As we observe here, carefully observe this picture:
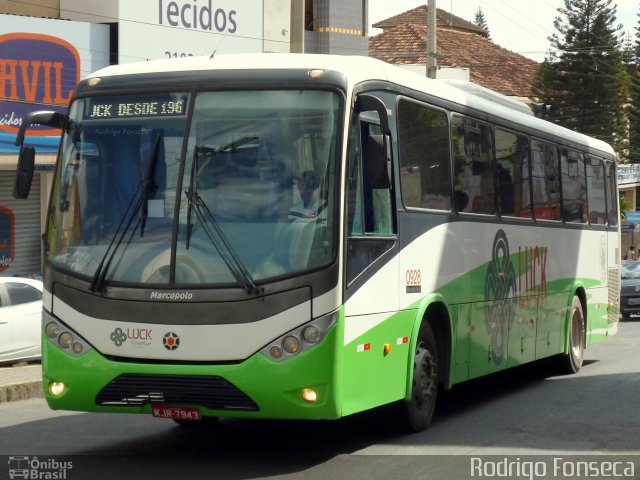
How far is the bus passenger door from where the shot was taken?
9188mm

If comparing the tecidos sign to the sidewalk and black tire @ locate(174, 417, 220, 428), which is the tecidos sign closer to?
the sidewalk

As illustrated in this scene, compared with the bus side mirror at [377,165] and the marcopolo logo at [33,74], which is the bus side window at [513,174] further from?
the marcopolo logo at [33,74]

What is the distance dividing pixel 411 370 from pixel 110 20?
17828 millimetres

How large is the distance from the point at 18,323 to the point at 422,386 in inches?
343

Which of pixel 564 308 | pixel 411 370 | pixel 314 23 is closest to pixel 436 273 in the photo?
pixel 411 370

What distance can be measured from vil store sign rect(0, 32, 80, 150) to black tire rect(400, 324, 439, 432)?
15393mm

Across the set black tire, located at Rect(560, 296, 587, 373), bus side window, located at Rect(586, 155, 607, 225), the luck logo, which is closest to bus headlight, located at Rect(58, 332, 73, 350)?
the luck logo

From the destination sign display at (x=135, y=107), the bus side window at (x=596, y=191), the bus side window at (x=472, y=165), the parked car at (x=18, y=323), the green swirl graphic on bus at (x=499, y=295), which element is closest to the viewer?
the destination sign display at (x=135, y=107)

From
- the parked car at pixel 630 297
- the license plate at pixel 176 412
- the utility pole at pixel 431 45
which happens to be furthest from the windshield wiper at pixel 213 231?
the parked car at pixel 630 297

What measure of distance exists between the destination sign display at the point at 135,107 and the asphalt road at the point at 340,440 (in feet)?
8.77

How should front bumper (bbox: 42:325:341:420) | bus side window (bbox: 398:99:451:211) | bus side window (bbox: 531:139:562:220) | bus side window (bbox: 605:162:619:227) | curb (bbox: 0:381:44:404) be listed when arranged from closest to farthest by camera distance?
1. front bumper (bbox: 42:325:341:420)
2. bus side window (bbox: 398:99:451:211)
3. curb (bbox: 0:381:44:404)
4. bus side window (bbox: 531:139:562:220)
5. bus side window (bbox: 605:162:619:227)

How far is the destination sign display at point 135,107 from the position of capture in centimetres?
939

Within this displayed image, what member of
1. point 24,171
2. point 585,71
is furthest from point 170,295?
Result: point 585,71

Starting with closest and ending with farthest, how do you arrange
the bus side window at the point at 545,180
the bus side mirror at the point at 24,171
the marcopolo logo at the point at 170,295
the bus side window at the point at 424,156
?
the marcopolo logo at the point at 170,295, the bus side mirror at the point at 24,171, the bus side window at the point at 424,156, the bus side window at the point at 545,180
